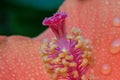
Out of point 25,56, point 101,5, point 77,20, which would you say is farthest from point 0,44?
point 101,5

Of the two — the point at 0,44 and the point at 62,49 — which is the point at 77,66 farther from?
the point at 0,44

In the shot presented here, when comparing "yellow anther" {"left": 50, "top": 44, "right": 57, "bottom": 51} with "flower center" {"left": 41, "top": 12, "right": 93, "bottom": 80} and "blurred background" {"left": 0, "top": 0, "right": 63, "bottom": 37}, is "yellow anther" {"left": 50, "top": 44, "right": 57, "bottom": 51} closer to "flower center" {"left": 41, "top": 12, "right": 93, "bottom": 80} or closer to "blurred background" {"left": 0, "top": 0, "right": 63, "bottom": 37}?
"flower center" {"left": 41, "top": 12, "right": 93, "bottom": 80}

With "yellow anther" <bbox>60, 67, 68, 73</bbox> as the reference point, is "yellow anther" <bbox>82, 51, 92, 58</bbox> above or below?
above

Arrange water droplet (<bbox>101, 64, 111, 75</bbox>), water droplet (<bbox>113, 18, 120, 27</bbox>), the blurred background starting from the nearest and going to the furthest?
water droplet (<bbox>101, 64, 111, 75</bbox>)
water droplet (<bbox>113, 18, 120, 27</bbox>)
the blurred background

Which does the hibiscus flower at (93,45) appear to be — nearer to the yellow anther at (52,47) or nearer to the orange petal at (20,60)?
the orange petal at (20,60)

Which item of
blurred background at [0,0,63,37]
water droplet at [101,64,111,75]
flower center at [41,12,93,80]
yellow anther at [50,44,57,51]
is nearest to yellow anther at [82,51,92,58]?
flower center at [41,12,93,80]

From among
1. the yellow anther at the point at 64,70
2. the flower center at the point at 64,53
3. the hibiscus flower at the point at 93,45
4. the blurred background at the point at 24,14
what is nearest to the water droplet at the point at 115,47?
the hibiscus flower at the point at 93,45
